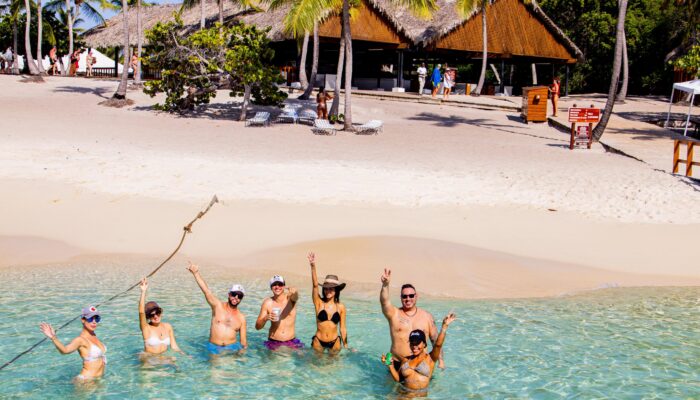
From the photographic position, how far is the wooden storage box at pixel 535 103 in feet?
93.2

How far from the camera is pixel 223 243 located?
527 inches

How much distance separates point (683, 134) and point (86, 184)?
21.4 metres

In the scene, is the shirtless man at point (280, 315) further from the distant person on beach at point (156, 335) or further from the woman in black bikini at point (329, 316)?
the distant person on beach at point (156, 335)

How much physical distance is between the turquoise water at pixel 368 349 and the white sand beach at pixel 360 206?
3.22ft

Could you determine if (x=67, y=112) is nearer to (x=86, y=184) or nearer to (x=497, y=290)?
(x=86, y=184)

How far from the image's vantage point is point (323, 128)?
23641 millimetres

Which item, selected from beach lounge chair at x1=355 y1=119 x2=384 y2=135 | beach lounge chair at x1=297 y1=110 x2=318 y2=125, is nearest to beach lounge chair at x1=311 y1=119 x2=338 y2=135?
beach lounge chair at x1=355 y1=119 x2=384 y2=135

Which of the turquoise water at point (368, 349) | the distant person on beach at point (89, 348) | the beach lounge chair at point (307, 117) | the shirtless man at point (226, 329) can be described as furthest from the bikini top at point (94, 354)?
the beach lounge chair at point (307, 117)

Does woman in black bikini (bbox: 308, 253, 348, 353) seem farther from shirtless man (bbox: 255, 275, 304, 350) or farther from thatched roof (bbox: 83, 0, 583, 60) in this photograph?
thatched roof (bbox: 83, 0, 583, 60)

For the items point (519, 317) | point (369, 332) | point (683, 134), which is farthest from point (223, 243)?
point (683, 134)

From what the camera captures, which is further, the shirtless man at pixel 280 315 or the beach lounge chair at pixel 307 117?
the beach lounge chair at pixel 307 117

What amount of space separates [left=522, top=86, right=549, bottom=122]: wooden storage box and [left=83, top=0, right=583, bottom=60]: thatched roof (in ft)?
24.0

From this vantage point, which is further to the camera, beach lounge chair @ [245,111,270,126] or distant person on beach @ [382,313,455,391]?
beach lounge chair @ [245,111,270,126]

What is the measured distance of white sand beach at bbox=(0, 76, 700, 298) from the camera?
12.5 m
